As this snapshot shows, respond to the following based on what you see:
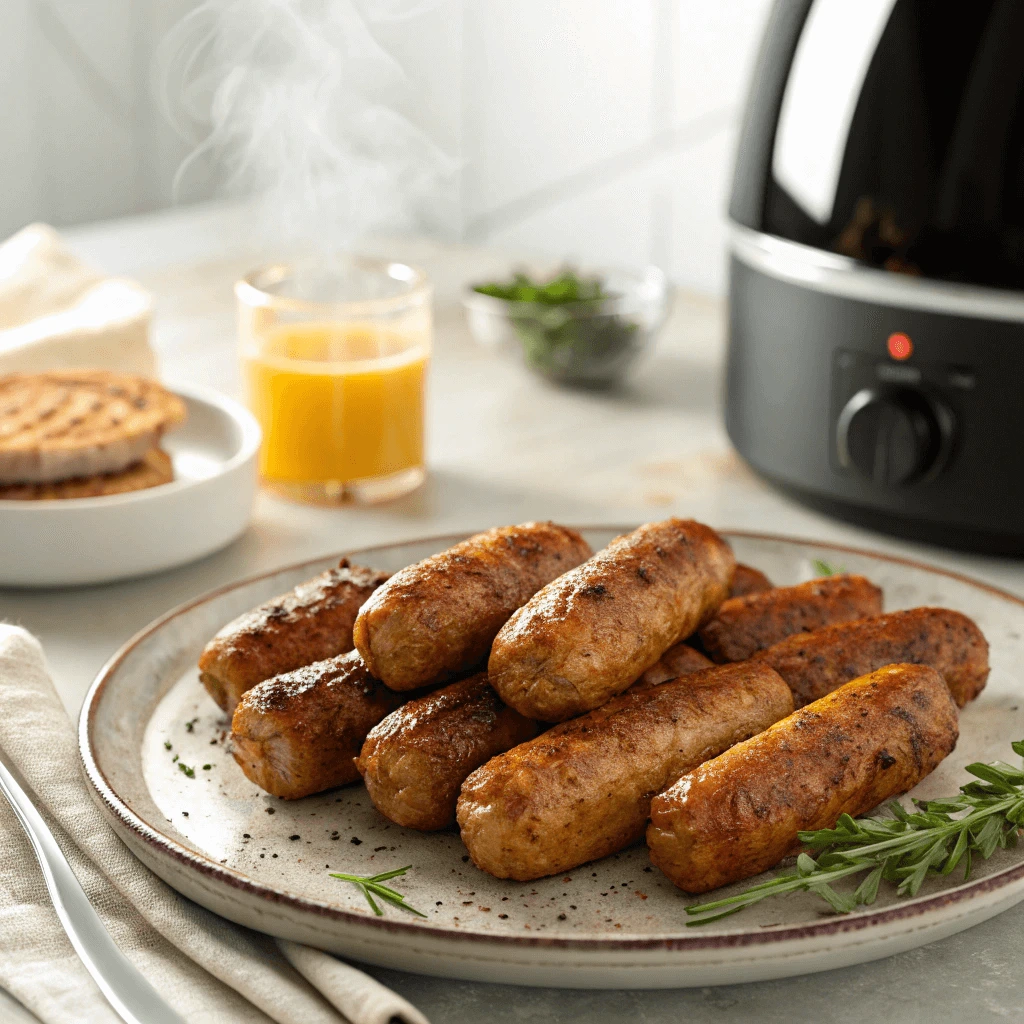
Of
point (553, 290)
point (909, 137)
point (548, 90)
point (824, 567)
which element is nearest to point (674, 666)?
point (824, 567)

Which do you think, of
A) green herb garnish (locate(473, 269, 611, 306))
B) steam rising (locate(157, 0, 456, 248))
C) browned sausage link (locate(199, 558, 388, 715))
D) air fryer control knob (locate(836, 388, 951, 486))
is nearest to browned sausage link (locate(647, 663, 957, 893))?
browned sausage link (locate(199, 558, 388, 715))

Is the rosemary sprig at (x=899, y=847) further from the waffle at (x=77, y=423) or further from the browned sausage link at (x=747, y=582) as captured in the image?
the waffle at (x=77, y=423)

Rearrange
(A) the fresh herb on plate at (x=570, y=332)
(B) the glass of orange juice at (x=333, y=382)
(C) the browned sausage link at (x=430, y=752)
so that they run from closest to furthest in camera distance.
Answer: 1. (C) the browned sausage link at (x=430, y=752)
2. (B) the glass of orange juice at (x=333, y=382)
3. (A) the fresh herb on plate at (x=570, y=332)

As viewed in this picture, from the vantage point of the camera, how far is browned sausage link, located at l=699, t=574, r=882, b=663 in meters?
1.22

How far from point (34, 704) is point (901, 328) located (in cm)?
104

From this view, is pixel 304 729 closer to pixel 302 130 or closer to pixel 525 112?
pixel 302 130

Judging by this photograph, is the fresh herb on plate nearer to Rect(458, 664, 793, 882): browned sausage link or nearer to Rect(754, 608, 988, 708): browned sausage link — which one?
Rect(754, 608, 988, 708): browned sausage link

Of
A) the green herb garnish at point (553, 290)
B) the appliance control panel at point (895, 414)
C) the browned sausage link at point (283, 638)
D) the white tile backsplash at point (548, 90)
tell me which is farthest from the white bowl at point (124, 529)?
the white tile backsplash at point (548, 90)

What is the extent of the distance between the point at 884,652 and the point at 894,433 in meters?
0.51

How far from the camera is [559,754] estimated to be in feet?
3.16

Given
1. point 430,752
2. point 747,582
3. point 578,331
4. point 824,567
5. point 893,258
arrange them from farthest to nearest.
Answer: point 578,331 < point 893,258 < point 824,567 < point 747,582 < point 430,752

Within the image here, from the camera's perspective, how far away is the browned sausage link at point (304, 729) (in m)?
1.05

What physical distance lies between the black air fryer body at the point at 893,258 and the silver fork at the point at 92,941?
1050mm

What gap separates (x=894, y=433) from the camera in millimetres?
1607
